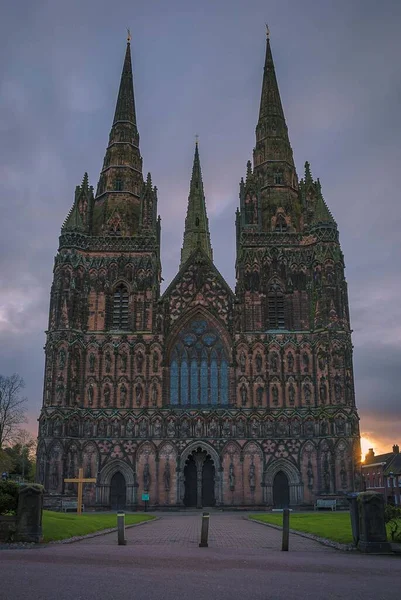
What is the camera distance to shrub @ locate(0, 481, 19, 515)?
20.6 meters

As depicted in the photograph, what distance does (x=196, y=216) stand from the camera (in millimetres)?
90938

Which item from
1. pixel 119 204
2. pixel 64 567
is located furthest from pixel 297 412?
pixel 64 567

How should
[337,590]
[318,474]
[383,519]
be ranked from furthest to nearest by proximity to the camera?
[318,474] → [383,519] → [337,590]

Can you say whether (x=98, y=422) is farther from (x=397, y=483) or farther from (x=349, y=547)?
(x=397, y=483)

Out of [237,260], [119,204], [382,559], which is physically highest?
[119,204]

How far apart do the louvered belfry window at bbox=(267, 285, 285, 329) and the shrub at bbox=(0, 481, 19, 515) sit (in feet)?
120

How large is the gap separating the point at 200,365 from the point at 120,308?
901cm

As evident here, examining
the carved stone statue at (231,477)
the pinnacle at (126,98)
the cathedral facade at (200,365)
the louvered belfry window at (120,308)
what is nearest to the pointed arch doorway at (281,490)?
the cathedral facade at (200,365)

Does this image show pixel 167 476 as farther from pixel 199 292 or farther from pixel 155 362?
pixel 199 292

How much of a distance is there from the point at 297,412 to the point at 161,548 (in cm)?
3352

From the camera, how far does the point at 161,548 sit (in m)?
19.5

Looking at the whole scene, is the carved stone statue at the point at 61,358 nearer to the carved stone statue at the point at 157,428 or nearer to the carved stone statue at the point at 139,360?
the carved stone statue at the point at 139,360

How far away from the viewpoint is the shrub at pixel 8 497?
67.6 feet

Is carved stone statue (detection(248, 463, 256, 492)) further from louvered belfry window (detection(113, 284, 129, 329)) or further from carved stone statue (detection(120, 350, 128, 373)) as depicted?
louvered belfry window (detection(113, 284, 129, 329))
